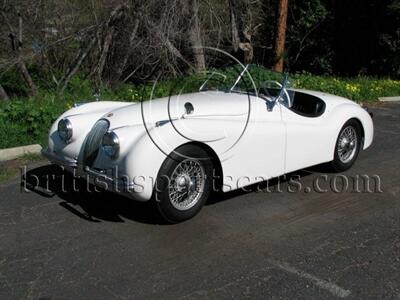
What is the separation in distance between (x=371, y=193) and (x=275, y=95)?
1415 mm

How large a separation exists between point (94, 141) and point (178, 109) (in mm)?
809

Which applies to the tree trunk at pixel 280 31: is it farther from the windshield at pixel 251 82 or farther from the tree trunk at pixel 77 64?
the windshield at pixel 251 82

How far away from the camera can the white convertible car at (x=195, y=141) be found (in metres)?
3.98

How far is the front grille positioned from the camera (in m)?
4.32

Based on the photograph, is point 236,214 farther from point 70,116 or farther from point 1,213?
point 1,213

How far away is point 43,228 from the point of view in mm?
4191

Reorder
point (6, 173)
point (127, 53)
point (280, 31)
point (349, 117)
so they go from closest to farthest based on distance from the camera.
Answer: point (349, 117) → point (6, 173) → point (127, 53) → point (280, 31)

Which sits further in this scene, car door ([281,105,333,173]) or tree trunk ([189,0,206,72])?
tree trunk ([189,0,206,72])

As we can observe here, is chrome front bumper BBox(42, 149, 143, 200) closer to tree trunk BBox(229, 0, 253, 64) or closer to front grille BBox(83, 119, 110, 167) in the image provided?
front grille BBox(83, 119, 110, 167)

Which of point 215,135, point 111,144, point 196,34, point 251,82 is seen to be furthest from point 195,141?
point 196,34

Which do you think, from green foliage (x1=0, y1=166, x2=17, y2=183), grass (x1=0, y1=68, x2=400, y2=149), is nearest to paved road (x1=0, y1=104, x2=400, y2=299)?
green foliage (x1=0, y1=166, x2=17, y2=183)

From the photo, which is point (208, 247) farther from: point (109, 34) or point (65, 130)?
point (109, 34)

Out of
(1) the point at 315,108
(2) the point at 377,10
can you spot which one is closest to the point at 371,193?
(1) the point at 315,108

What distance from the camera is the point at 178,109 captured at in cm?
432
